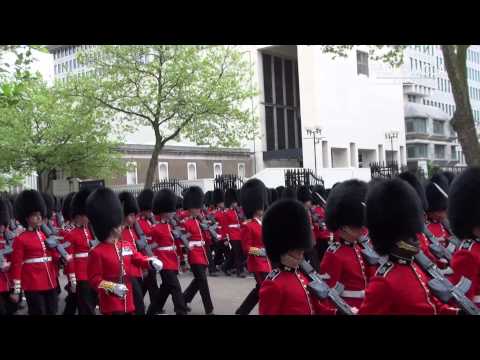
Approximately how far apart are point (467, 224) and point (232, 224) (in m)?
7.43

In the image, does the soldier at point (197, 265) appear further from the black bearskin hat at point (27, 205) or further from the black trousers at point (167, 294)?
the black bearskin hat at point (27, 205)

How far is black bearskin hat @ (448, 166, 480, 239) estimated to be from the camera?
160 inches

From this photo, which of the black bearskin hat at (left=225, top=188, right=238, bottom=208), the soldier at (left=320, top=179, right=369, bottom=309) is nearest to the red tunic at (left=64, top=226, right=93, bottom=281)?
the soldier at (left=320, top=179, right=369, bottom=309)

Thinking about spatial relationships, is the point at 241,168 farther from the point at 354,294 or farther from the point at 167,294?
the point at 354,294

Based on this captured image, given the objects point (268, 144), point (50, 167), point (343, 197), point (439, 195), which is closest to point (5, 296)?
point (343, 197)

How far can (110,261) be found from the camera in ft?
16.3

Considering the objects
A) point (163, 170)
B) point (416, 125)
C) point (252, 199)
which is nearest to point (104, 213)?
point (252, 199)

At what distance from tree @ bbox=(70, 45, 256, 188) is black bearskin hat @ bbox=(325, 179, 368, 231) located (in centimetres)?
1477

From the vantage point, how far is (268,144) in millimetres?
43906

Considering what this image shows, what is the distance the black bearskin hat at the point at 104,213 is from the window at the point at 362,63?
40.4 metres

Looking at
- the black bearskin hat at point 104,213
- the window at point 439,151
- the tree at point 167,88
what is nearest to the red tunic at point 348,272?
the black bearskin hat at point 104,213
